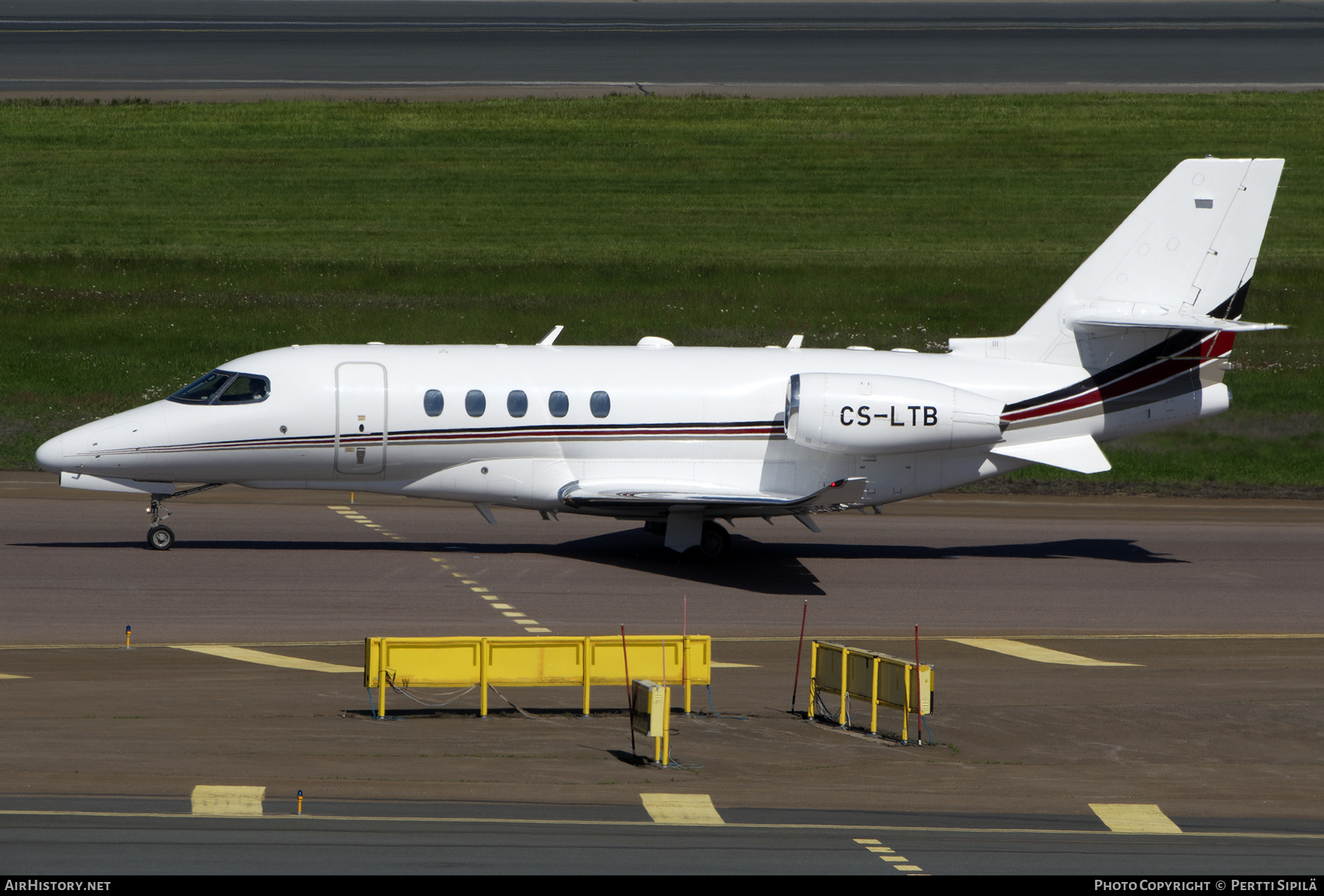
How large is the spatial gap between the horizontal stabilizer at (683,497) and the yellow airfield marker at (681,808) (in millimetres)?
10746

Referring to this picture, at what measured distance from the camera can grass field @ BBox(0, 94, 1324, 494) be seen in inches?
1709

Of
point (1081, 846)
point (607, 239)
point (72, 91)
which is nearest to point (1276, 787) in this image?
point (1081, 846)

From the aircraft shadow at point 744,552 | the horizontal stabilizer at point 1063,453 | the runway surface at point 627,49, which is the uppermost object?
the runway surface at point 627,49

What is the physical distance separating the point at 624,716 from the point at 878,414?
1005cm

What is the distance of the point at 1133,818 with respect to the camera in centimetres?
1421

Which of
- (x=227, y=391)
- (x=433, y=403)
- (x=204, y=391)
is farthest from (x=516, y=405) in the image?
(x=204, y=391)

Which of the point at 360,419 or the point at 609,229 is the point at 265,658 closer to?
the point at 360,419

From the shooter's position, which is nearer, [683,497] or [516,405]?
[683,497]

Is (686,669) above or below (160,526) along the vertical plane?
below

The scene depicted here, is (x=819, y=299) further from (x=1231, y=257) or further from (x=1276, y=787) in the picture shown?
(x=1276, y=787)

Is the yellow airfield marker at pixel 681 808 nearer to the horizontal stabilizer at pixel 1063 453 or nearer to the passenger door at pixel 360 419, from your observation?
the passenger door at pixel 360 419

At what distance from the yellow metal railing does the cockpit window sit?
12055 mm

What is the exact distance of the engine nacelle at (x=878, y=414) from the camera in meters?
25.8

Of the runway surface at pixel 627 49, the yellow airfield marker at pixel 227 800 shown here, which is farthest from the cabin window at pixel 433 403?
the runway surface at pixel 627 49
